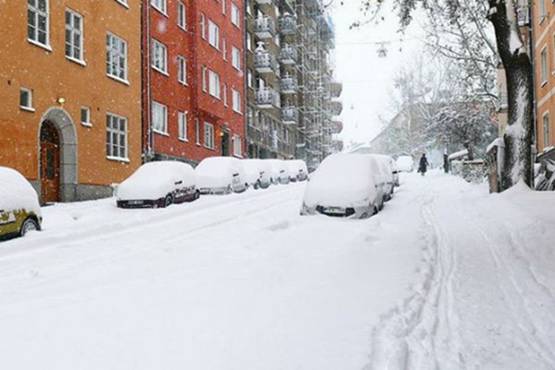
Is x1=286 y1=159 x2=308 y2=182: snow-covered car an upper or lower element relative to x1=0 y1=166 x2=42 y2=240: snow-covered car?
upper

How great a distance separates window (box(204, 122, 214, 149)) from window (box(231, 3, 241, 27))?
855cm

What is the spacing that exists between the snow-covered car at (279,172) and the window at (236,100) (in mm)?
5813

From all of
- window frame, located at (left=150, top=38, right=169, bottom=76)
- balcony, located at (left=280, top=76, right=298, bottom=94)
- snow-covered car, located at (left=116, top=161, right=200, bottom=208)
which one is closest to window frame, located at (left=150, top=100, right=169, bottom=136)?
window frame, located at (left=150, top=38, right=169, bottom=76)

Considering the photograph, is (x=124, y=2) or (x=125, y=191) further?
(x=124, y=2)

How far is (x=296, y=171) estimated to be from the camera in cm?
3781

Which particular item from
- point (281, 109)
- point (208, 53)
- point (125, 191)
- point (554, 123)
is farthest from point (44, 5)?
point (281, 109)

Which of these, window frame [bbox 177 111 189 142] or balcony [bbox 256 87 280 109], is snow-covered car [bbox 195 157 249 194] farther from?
balcony [bbox 256 87 280 109]

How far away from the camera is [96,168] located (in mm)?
21969

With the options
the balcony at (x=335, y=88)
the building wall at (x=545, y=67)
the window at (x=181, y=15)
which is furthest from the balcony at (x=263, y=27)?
the balcony at (x=335, y=88)

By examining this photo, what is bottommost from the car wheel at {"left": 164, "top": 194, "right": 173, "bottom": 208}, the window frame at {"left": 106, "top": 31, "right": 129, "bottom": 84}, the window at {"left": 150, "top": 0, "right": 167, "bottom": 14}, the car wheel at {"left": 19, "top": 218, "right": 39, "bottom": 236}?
the car wheel at {"left": 19, "top": 218, "right": 39, "bottom": 236}

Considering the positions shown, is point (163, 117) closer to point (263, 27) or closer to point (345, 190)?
point (345, 190)

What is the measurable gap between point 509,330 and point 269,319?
2055 millimetres

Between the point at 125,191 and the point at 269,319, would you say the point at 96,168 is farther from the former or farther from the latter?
the point at 269,319

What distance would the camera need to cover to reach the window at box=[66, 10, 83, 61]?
2077cm
